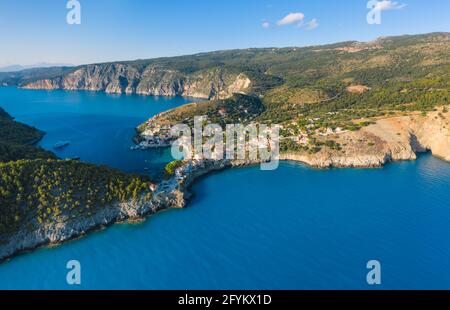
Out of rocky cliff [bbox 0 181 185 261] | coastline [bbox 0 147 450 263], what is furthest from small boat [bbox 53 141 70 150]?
rocky cliff [bbox 0 181 185 261]

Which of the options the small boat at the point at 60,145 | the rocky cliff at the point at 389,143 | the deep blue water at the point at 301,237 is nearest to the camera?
the deep blue water at the point at 301,237

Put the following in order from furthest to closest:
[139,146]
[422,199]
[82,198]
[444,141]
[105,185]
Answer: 1. [139,146]
2. [444,141]
3. [422,199]
4. [105,185]
5. [82,198]

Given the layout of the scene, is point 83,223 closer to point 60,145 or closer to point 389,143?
point 60,145

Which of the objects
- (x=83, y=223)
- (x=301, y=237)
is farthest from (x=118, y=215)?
(x=301, y=237)

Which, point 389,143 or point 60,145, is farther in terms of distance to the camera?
point 60,145

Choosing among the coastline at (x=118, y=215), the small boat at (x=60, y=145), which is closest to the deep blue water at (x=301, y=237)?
the coastline at (x=118, y=215)

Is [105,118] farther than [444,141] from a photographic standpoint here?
Yes

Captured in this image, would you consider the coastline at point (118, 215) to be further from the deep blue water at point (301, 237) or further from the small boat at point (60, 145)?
the small boat at point (60, 145)

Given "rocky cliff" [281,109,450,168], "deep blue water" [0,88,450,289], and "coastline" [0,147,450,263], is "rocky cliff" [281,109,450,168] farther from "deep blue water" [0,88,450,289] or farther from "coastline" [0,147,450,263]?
"coastline" [0,147,450,263]

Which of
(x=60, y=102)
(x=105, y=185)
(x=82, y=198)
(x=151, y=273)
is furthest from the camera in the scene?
(x=60, y=102)

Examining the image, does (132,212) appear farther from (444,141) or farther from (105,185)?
(444,141)
